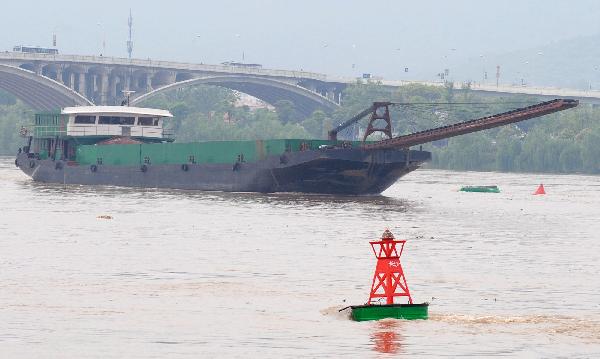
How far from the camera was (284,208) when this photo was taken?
68125mm

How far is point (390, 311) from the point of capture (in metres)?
28.4

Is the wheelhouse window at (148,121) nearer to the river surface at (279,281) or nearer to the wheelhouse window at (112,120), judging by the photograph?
the wheelhouse window at (112,120)

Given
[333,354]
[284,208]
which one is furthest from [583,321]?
[284,208]

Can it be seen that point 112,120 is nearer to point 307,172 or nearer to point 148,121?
point 148,121

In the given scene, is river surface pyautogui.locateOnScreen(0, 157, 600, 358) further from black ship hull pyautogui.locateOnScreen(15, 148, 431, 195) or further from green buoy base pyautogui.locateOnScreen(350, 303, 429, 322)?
black ship hull pyautogui.locateOnScreen(15, 148, 431, 195)

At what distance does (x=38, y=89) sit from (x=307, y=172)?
116 meters

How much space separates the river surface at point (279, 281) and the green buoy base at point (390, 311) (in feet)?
0.65

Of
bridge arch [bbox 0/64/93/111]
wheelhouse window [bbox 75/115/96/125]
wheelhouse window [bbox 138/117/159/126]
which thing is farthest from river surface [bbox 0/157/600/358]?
bridge arch [bbox 0/64/93/111]

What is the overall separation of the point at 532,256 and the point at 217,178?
43.1 meters

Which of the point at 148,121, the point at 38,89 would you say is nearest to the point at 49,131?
the point at 148,121

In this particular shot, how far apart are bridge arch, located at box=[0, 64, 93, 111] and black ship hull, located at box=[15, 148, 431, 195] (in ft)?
304

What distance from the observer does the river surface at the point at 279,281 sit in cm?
2642

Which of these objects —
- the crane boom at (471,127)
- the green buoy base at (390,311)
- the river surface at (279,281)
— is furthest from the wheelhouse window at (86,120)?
the green buoy base at (390,311)

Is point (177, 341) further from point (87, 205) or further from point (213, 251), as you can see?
point (87, 205)
